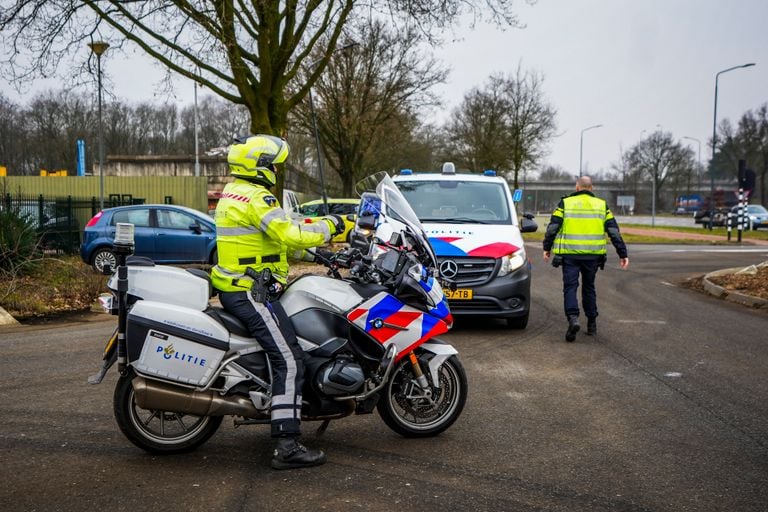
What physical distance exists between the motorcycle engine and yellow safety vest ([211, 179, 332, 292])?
2.12 ft

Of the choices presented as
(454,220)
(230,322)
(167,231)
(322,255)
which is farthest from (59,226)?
(322,255)

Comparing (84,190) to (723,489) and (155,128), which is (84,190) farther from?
(723,489)

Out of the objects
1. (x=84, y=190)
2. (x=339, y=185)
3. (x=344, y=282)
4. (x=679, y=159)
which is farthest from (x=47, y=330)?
(x=679, y=159)

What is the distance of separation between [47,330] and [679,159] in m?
78.7

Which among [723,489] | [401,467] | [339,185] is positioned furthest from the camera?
[339,185]

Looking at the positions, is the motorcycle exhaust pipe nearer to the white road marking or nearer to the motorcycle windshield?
the motorcycle windshield

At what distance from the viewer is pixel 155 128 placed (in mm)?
72875

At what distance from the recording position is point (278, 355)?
4613mm

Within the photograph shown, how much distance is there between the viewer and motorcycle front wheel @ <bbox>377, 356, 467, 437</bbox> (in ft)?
16.8

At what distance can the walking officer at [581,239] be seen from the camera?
9.25 metres

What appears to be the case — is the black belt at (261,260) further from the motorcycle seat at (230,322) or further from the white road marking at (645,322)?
the white road marking at (645,322)

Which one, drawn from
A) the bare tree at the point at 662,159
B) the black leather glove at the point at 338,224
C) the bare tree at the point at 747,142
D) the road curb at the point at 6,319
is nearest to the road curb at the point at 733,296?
the black leather glove at the point at 338,224

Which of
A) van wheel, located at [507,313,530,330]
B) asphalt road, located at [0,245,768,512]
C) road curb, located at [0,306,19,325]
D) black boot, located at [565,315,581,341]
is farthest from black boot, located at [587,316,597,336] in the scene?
road curb, located at [0,306,19,325]

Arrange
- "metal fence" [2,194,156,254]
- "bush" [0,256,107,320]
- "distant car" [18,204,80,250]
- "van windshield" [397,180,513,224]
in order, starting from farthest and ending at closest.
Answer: "distant car" [18,204,80,250] < "metal fence" [2,194,156,254] < "bush" [0,256,107,320] < "van windshield" [397,180,513,224]
